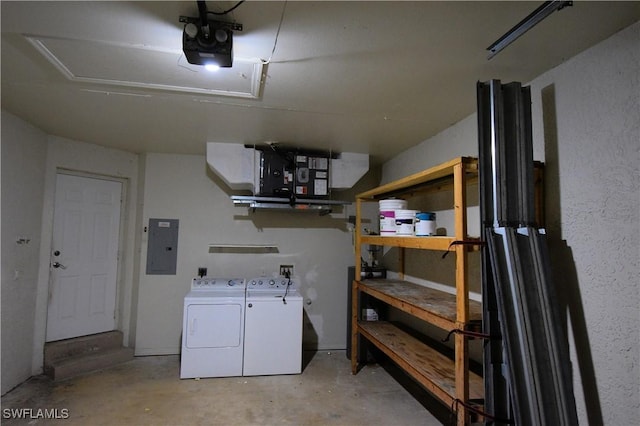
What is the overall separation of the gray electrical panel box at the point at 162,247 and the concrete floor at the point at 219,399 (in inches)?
41.1

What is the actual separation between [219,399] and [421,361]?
5.70 feet

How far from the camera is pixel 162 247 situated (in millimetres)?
3932

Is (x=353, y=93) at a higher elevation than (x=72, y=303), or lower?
higher

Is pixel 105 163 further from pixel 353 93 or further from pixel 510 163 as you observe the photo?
pixel 510 163

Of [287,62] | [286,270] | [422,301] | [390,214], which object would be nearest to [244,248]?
[286,270]

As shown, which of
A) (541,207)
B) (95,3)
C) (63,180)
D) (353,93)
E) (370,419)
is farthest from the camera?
(63,180)

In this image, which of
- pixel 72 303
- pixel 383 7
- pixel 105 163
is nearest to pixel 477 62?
pixel 383 7

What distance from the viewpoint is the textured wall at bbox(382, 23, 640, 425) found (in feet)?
4.90

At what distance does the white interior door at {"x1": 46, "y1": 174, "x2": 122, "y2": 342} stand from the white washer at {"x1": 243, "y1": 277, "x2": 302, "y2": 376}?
69.5 inches

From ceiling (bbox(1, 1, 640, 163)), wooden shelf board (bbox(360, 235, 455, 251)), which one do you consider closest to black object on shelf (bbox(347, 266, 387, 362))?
wooden shelf board (bbox(360, 235, 455, 251))

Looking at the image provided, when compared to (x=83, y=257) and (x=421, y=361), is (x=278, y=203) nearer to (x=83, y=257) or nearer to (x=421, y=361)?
(x=421, y=361)

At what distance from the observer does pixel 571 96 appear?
178 centimetres

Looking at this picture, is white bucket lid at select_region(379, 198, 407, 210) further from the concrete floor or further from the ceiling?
the concrete floor

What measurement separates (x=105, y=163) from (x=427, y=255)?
360cm
